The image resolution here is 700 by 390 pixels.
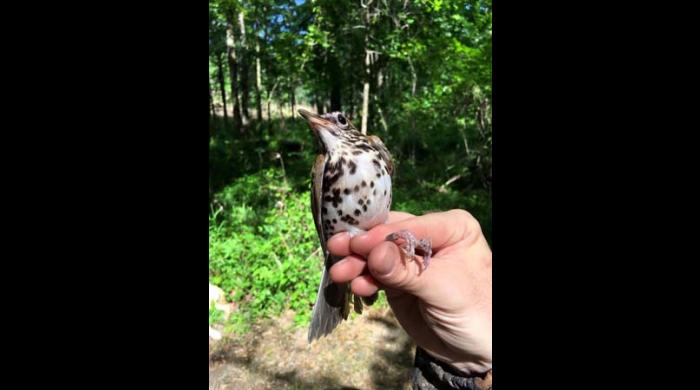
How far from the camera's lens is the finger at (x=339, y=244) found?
1.94 meters

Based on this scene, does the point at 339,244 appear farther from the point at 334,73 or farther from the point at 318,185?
the point at 334,73

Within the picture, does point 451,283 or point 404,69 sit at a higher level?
point 404,69

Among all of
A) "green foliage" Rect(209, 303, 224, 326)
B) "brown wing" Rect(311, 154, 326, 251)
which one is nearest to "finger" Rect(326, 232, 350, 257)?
"brown wing" Rect(311, 154, 326, 251)

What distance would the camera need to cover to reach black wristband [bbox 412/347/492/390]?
1865 millimetres

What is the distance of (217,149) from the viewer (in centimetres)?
1301

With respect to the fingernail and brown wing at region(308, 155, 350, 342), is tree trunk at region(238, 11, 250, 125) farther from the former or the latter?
the fingernail

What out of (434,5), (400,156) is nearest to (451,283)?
(434,5)

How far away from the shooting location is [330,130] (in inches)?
78.2

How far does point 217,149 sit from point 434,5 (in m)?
8.53

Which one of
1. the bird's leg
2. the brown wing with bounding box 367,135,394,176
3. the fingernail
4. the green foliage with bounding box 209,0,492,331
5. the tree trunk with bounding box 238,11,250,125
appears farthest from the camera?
the tree trunk with bounding box 238,11,250,125

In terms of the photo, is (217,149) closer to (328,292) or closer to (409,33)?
(409,33)

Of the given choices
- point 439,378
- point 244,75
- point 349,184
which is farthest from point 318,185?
point 244,75

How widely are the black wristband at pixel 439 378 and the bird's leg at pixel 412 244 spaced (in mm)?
577

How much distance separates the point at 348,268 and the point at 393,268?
263mm
